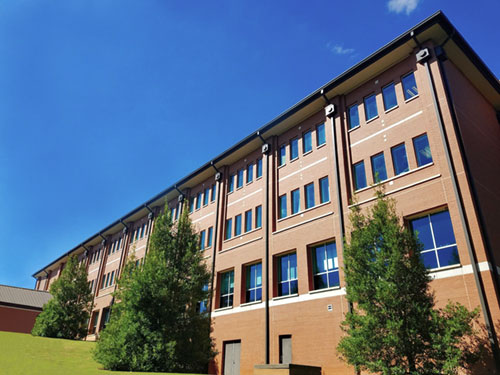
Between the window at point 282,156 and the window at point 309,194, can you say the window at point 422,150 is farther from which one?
the window at point 282,156

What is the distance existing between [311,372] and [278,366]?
5.74ft

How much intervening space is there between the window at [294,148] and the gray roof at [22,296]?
1603 inches

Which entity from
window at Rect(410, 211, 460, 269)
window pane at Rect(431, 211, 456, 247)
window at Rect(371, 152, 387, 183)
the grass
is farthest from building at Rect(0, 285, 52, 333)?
window pane at Rect(431, 211, 456, 247)

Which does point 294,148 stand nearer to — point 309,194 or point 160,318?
point 309,194

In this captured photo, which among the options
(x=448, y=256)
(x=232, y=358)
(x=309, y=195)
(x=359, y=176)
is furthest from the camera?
(x=232, y=358)

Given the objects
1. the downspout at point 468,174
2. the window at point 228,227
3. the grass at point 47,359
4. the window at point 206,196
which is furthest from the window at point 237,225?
the downspout at point 468,174

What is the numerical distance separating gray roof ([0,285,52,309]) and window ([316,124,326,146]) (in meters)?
43.0

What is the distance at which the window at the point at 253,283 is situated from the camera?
2284 cm

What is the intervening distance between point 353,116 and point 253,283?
39.1 feet

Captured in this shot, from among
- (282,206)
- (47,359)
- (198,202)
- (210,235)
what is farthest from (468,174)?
(198,202)

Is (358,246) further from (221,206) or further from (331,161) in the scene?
(221,206)

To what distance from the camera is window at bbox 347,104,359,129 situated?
21.0m

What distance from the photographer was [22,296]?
4872cm

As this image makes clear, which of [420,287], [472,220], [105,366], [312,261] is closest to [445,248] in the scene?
[472,220]
